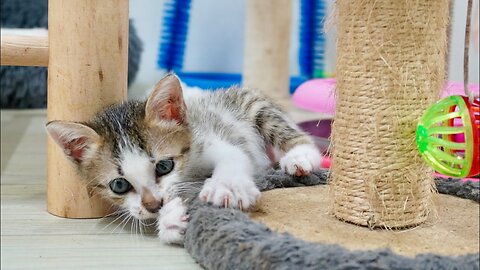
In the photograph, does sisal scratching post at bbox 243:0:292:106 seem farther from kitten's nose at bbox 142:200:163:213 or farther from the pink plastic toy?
kitten's nose at bbox 142:200:163:213

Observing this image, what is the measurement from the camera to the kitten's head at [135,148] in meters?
1.39

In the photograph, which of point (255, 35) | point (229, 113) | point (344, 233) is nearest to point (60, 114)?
point (229, 113)

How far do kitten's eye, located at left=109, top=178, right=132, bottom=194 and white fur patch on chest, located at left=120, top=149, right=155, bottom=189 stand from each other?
2 centimetres

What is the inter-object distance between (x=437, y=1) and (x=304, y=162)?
0.53 m

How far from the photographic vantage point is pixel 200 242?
1.27 meters

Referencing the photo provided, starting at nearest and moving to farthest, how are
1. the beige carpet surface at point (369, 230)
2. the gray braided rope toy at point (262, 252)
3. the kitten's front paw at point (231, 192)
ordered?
the gray braided rope toy at point (262, 252) → the beige carpet surface at point (369, 230) → the kitten's front paw at point (231, 192)

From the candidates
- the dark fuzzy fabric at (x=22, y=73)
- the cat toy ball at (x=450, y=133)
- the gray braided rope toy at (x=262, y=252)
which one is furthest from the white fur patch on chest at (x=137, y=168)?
the dark fuzzy fabric at (x=22, y=73)

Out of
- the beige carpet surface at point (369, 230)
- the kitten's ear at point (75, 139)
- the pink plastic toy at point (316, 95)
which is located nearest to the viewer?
the beige carpet surface at point (369, 230)

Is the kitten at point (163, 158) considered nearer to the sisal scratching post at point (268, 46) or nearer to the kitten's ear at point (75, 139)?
the kitten's ear at point (75, 139)

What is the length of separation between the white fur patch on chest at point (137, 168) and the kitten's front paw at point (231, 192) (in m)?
0.12

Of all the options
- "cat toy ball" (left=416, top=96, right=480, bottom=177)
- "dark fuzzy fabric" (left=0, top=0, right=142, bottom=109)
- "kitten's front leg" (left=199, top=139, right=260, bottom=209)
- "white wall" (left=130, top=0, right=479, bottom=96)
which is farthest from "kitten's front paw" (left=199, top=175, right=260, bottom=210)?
"white wall" (left=130, top=0, right=479, bottom=96)

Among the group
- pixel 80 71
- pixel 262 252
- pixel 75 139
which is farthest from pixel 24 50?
pixel 262 252

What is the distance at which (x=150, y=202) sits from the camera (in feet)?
4.51

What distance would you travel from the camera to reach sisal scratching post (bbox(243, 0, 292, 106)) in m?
3.00
